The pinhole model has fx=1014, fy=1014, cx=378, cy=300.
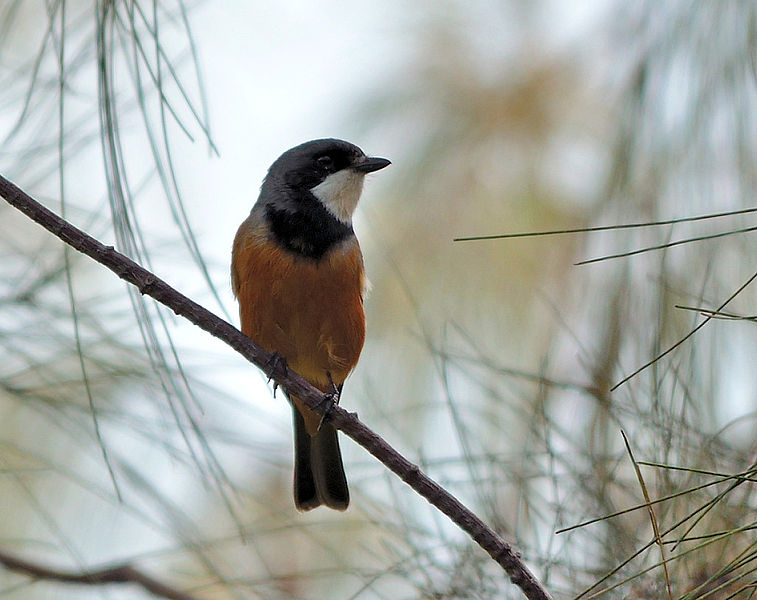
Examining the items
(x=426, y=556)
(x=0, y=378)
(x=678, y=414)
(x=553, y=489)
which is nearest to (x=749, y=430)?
(x=678, y=414)

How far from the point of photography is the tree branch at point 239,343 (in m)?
1.96

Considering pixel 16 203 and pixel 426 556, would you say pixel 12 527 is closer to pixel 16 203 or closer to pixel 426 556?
pixel 426 556

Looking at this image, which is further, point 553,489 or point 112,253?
point 553,489

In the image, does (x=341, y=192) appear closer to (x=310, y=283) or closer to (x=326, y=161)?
(x=326, y=161)

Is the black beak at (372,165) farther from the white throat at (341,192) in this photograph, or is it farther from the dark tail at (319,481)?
the dark tail at (319,481)

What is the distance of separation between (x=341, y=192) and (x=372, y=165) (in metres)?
0.22

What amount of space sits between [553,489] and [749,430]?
564 millimetres

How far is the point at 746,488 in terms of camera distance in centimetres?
244

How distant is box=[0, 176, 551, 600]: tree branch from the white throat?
150cm

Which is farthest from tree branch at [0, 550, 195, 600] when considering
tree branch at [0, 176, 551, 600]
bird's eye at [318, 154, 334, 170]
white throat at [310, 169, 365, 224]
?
bird's eye at [318, 154, 334, 170]

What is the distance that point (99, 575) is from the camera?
276 centimetres

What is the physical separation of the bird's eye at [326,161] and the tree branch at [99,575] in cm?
182

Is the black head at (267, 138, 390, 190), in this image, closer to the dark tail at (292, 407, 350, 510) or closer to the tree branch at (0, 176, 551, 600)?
the dark tail at (292, 407, 350, 510)

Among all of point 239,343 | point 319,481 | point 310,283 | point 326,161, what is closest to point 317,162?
point 326,161
